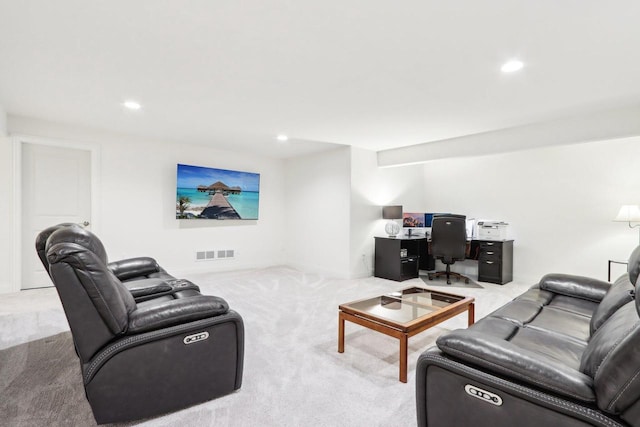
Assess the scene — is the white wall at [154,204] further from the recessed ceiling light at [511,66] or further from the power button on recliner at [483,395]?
the power button on recliner at [483,395]

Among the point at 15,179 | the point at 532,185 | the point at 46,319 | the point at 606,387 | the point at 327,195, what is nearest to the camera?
the point at 606,387

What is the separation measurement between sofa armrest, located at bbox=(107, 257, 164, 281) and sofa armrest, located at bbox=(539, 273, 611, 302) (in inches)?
139

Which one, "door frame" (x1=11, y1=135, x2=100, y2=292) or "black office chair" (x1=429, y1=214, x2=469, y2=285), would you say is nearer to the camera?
"door frame" (x1=11, y1=135, x2=100, y2=292)

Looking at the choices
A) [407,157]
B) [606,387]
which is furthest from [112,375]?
[407,157]

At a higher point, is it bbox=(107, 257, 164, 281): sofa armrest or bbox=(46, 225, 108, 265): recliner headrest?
bbox=(46, 225, 108, 265): recliner headrest

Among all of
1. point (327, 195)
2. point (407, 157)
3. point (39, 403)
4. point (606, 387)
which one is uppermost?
point (407, 157)

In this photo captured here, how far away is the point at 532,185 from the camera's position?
16.6 feet

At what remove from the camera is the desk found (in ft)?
16.2

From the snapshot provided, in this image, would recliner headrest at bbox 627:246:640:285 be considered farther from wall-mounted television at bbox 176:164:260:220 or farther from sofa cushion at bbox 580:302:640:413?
wall-mounted television at bbox 176:164:260:220

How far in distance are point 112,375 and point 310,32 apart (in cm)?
218

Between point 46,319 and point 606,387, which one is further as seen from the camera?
point 46,319

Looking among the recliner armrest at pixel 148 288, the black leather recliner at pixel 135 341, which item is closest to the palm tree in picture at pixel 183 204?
the recliner armrest at pixel 148 288

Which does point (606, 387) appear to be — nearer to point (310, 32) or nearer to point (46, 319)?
point (310, 32)

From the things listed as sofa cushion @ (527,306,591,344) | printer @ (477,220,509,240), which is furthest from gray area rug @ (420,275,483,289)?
sofa cushion @ (527,306,591,344)
